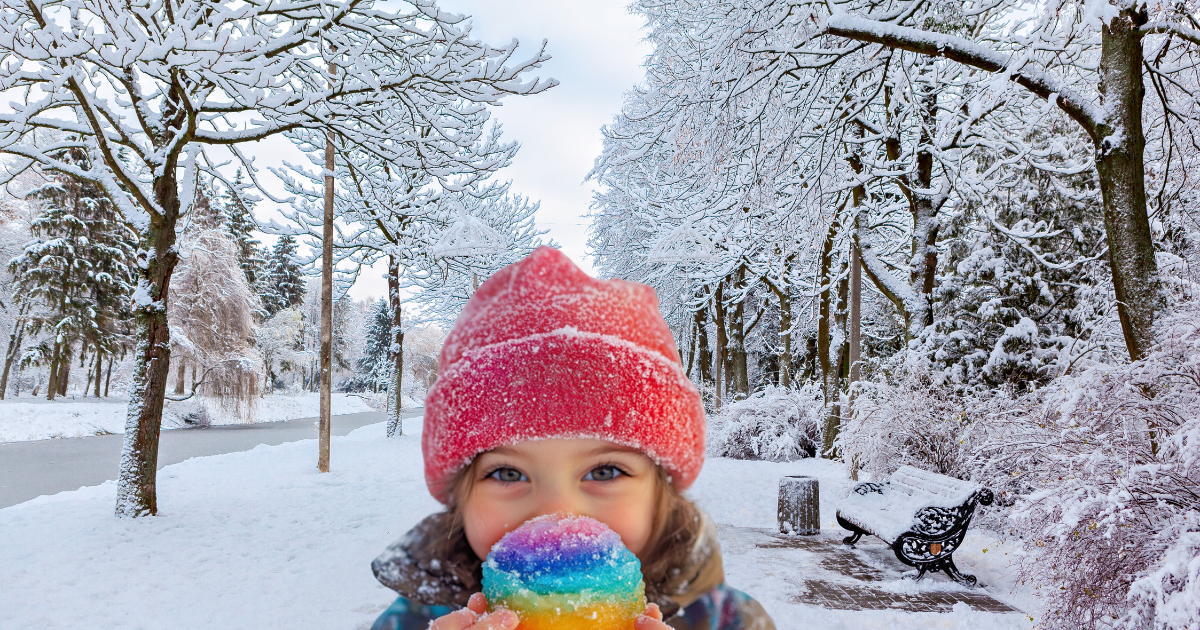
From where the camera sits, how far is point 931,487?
6.66 metres

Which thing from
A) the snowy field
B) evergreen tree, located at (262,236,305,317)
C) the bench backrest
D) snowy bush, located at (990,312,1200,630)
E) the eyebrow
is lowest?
the snowy field

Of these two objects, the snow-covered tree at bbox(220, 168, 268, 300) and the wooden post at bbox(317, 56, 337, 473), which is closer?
the wooden post at bbox(317, 56, 337, 473)

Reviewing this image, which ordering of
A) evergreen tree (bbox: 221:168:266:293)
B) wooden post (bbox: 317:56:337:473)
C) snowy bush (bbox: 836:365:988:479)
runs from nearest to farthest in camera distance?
snowy bush (bbox: 836:365:988:479) → wooden post (bbox: 317:56:337:473) → evergreen tree (bbox: 221:168:266:293)

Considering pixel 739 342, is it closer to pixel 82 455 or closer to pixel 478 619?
pixel 82 455

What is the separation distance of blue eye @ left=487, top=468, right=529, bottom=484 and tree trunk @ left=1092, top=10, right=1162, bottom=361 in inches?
206

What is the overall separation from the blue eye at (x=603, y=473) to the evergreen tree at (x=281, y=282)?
45097 mm

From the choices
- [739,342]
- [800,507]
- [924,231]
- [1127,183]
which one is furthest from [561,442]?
[739,342]

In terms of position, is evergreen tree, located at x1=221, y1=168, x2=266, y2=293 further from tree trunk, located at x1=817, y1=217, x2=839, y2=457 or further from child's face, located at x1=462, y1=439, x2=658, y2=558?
child's face, located at x1=462, y1=439, x2=658, y2=558

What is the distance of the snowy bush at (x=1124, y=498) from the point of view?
3.01 meters

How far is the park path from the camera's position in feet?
33.3

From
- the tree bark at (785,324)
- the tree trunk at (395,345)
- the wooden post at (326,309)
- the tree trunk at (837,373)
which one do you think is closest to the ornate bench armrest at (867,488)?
the tree trunk at (837,373)

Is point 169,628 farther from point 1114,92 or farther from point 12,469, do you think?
point 12,469

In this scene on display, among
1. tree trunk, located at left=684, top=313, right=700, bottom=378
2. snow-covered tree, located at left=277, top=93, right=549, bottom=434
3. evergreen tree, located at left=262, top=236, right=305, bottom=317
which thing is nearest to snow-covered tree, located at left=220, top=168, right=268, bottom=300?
evergreen tree, located at left=262, top=236, right=305, bottom=317

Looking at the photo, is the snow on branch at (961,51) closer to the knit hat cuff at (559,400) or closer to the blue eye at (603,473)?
the knit hat cuff at (559,400)
